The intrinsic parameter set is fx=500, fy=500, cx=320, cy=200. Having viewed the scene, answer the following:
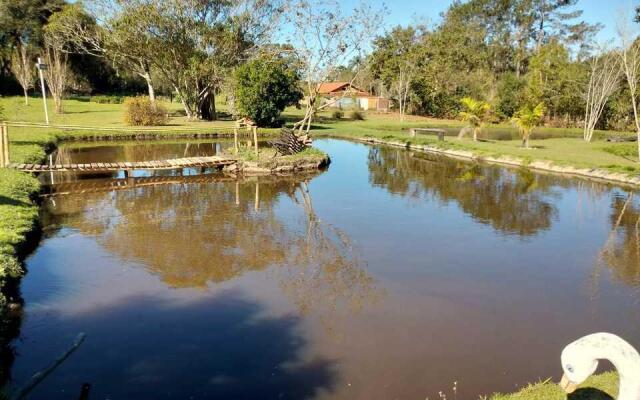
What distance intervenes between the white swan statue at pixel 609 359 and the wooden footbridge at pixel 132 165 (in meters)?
15.6

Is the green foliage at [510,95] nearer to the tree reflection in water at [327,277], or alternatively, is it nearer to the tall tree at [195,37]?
the tall tree at [195,37]

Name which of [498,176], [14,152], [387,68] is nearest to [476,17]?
[387,68]

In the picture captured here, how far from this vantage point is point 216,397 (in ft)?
17.5

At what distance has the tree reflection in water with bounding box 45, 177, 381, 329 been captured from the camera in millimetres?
8437

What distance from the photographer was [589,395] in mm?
4777

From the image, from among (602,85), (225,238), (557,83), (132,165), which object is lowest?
(225,238)

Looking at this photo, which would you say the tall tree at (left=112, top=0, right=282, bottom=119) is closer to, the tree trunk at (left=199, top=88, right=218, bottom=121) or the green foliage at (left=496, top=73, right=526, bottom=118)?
Answer: the tree trunk at (left=199, top=88, right=218, bottom=121)

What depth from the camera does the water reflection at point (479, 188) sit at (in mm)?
13133

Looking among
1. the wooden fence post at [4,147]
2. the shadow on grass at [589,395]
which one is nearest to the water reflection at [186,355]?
the shadow on grass at [589,395]

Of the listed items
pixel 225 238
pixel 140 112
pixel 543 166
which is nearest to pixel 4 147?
pixel 225 238

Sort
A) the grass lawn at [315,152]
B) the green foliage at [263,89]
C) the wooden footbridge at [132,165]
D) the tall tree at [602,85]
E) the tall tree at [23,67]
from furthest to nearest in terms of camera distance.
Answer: the tall tree at [23,67] → the green foliage at [263,89] → the tall tree at [602,85] → the wooden footbridge at [132,165] → the grass lawn at [315,152]

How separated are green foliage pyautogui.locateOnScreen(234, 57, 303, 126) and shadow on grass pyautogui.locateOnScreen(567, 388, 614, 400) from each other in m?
30.2

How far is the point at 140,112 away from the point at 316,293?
1078 inches

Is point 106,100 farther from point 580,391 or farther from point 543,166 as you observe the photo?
point 580,391
